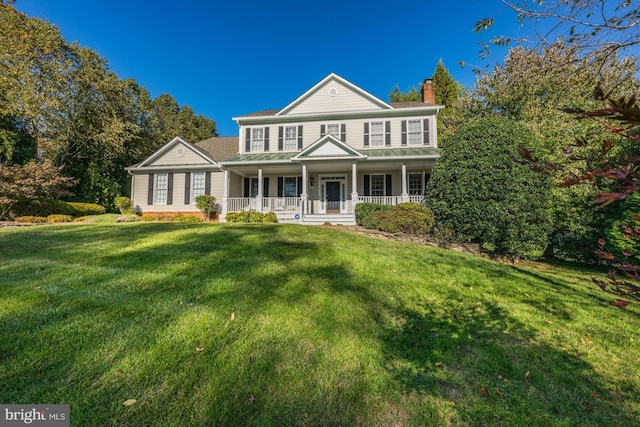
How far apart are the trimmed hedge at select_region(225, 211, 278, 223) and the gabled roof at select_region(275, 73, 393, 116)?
6.17 m

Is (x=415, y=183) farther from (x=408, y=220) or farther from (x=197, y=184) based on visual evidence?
(x=197, y=184)

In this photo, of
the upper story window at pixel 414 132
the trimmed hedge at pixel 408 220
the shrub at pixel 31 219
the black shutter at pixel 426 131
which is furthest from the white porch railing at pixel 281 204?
the shrub at pixel 31 219

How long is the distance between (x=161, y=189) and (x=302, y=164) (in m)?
8.45

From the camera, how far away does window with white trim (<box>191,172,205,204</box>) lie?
16.8 m

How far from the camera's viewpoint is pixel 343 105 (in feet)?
54.3

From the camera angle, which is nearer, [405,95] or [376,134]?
[376,134]

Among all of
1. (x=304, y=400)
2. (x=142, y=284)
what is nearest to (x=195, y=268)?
(x=142, y=284)

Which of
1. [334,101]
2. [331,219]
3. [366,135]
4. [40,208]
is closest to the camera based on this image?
[331,219]

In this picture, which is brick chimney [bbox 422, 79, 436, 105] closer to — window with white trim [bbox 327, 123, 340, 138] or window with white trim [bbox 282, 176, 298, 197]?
window with white trim [bbox 327, 123, 340, 138]

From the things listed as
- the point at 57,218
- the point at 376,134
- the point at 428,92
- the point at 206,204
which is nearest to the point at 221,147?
the point at 206,204

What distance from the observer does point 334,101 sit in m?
16.6

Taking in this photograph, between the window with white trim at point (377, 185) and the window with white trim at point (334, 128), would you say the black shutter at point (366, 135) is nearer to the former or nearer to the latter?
the window with white trim at point (334, 128)

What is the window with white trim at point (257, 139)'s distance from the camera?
1723 cm

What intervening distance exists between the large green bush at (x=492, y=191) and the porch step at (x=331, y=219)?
15.0 ft
